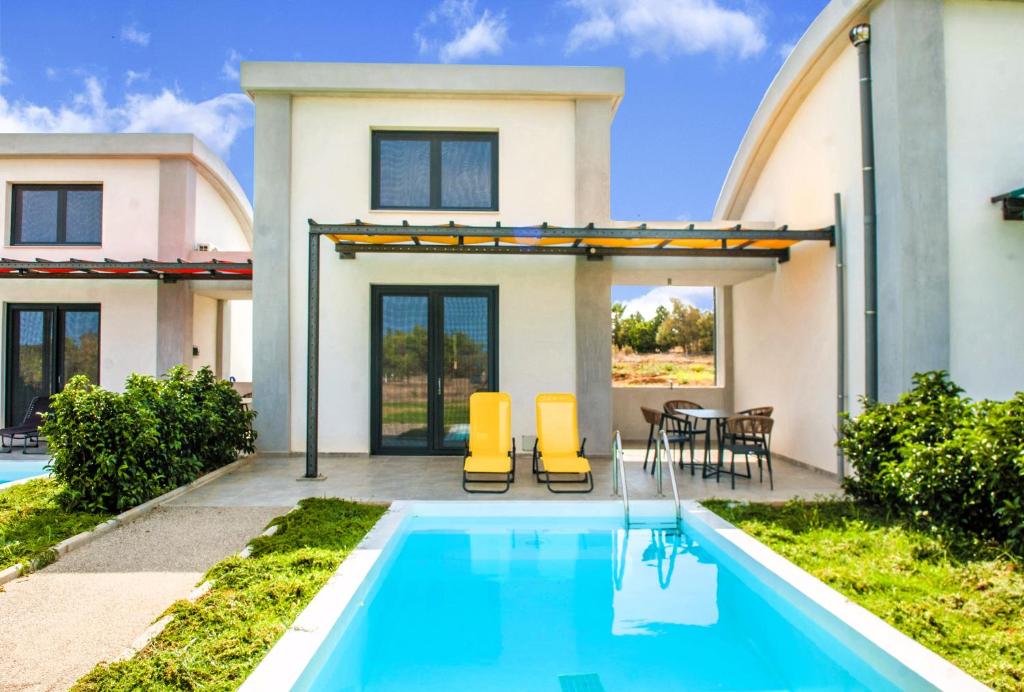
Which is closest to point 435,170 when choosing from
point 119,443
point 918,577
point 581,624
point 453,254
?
point 453,254

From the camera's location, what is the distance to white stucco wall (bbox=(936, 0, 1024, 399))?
277 inches

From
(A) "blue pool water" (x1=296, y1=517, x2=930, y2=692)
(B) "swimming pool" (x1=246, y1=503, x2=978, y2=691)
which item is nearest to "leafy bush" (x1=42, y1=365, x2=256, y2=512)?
(B) "swimming pool" (x1=246, y1=503, x2=978, y2=691)

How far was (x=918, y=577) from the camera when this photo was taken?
4570 millimetres

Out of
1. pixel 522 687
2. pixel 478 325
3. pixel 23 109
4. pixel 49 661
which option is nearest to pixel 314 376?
pixel 478 325

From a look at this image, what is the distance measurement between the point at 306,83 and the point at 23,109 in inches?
750

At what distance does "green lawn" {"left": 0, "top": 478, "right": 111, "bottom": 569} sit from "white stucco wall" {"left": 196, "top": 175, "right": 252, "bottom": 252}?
7774mm

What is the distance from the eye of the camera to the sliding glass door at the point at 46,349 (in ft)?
38.8

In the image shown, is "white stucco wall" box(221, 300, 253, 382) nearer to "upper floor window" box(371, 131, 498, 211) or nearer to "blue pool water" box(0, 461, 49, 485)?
"blue pool water" box(0, 461, 49, 485)

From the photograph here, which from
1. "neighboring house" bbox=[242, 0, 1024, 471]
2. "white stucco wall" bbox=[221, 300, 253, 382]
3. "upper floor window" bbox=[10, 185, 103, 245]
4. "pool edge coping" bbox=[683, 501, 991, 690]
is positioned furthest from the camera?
"white stucco wall" bbox=[221, 300, 253, 382]

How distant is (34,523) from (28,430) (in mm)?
6048

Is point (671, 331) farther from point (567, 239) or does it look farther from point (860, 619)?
point (860, 619)

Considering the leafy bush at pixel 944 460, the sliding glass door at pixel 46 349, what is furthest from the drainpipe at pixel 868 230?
the sliding glass door at pixel 46 349

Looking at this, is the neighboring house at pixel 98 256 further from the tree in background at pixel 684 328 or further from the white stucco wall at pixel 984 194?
the tree in background at pixel 684 328

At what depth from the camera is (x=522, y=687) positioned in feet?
12.0
